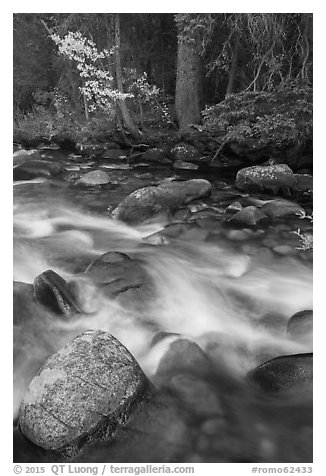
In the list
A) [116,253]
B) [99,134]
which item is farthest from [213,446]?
[99,134]

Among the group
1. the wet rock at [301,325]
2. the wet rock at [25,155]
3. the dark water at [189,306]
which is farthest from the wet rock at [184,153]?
the wet rock at [301,325]

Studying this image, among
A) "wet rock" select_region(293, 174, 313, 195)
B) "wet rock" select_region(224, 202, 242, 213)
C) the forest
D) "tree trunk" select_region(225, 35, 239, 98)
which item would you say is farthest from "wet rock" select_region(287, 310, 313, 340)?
"tree trunk" select_region(225, 35, 239, 98)

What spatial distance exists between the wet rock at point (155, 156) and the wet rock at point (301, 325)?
1.87 meters

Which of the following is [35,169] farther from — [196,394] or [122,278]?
[196,394]

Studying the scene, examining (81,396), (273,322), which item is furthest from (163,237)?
(81,396)

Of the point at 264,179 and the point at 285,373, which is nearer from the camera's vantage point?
the point at 285,373

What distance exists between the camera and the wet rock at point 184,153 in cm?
371

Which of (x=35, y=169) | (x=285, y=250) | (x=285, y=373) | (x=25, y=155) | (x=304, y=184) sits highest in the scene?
(x=25, y=155)

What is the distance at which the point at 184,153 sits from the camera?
12.4 ft

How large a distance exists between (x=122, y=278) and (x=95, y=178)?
1163 millimetres

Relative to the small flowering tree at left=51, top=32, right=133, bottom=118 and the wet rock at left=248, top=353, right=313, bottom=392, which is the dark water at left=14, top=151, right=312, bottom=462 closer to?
the wet rock at left=248, top=353, right=313, bottom=392

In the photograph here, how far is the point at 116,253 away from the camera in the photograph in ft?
9.68
